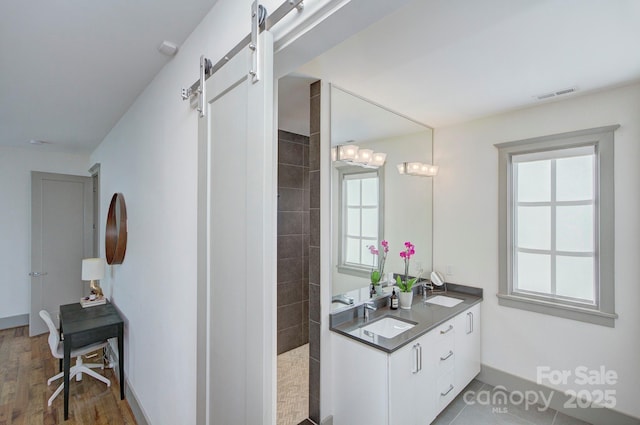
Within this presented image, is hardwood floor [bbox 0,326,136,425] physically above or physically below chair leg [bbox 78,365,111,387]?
below

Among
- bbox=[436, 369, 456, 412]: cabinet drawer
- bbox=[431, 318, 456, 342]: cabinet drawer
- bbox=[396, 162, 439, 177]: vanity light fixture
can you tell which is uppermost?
bbox=[396, 162, 439, 177]: vanity light fixture

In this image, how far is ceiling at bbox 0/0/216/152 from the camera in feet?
4.26

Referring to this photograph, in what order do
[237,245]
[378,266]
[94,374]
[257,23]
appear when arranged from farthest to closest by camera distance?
1. [94,374]
2. [378,266]
3. [237,245]
4. [257,23]

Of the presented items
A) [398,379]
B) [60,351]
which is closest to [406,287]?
[398,379]

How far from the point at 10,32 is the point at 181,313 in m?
1.67

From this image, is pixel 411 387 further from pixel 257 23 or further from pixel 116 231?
pixel 116 231

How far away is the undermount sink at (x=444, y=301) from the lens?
2.68m

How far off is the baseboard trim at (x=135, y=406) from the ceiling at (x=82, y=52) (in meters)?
2.39

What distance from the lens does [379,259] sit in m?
2.60

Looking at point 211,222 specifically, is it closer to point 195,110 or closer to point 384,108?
point 195,110

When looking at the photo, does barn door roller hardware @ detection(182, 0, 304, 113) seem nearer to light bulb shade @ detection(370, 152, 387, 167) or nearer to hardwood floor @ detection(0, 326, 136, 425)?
light bulb shade @ detection(370, 152, 387, 167)

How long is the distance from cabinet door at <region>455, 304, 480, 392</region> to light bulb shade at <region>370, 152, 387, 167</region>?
1504mm

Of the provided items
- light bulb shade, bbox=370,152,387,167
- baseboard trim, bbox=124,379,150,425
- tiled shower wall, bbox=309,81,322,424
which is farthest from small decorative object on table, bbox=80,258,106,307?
light bulb shade, bbox=370,152,387,167

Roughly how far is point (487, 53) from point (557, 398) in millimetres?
2755
